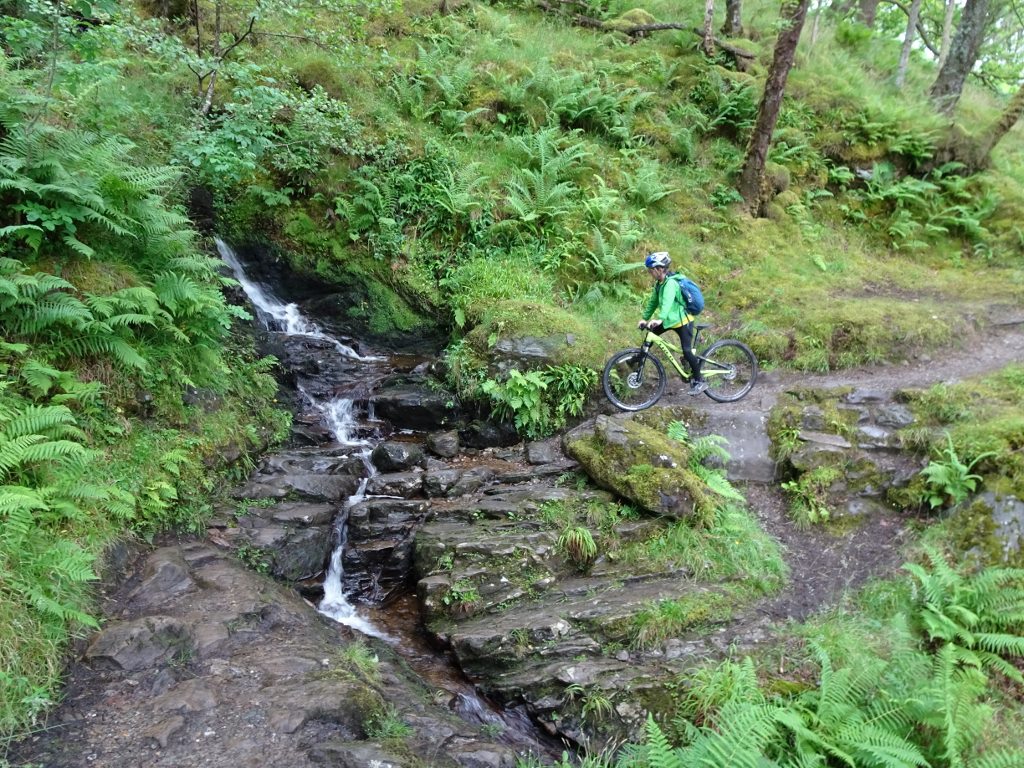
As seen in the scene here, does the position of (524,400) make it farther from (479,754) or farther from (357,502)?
(479,754)

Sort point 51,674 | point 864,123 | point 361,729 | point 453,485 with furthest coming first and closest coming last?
point 864,123 < point 453,485 < point 361,729 < point 51,674

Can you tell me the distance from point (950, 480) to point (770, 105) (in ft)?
26.7

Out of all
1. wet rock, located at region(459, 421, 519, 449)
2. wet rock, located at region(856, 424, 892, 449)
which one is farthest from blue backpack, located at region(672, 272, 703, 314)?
wet rock, located at region(459, 421, 519, 449)

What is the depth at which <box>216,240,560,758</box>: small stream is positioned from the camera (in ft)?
18.9

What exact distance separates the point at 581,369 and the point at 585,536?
9.80 feet

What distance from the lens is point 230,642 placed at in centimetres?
509

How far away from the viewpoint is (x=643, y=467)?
736 centimetres

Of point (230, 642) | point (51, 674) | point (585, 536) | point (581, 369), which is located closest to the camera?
point (51, 674)

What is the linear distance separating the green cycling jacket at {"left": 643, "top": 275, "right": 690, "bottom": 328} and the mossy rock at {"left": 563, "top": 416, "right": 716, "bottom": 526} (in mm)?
1612

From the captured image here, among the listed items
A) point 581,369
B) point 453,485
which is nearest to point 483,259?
point 581,369

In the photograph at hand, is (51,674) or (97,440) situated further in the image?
(97,440)

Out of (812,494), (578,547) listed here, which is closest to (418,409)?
(578,547)

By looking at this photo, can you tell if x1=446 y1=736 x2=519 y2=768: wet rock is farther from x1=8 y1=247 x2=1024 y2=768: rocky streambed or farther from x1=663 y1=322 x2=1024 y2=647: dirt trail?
x1=663 y1=322 x2=1024 y2=647: dirt trail

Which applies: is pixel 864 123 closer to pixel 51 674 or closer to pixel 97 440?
pixel 97 440
